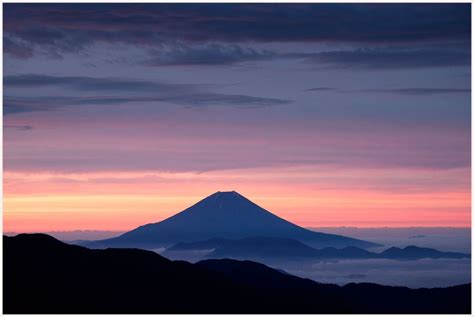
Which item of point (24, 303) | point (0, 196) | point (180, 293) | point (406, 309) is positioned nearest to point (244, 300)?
point (180, 293)

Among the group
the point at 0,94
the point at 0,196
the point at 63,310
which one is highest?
the point at 0,94

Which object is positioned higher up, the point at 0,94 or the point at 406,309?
the point at 0,94

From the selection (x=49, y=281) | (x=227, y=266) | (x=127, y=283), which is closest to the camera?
(x=49, y=281)

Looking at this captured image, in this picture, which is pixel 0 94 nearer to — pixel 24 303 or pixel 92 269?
pixel 24 303

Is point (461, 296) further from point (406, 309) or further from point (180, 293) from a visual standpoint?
point (180, 293)

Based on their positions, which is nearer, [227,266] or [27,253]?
[27,253]

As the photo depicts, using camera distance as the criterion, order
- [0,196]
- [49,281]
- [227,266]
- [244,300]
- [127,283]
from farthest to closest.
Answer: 1. [227,266]
2. [244,300]
3. [127,283]
4. [49,281]
5. [0,196]
